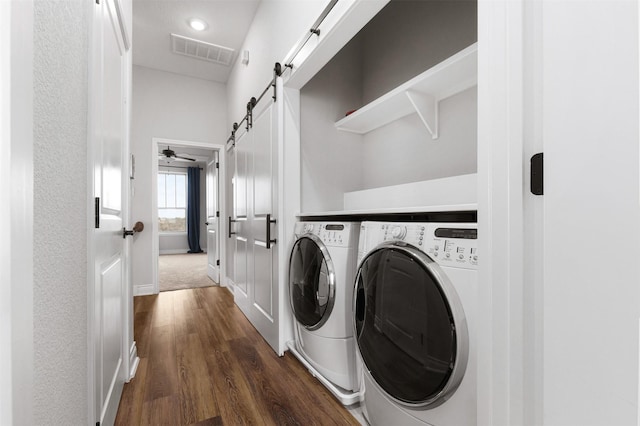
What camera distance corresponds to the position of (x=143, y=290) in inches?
141

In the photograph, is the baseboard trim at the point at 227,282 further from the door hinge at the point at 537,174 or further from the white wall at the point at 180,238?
the white wall at the point at 180,238

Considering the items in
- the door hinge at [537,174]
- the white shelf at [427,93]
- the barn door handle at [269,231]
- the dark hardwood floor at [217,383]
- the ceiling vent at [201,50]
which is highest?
the ceiling vent at [201,50]

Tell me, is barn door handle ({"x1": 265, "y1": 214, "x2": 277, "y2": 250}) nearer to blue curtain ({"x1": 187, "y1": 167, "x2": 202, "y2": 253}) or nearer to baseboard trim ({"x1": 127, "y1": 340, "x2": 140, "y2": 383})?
baseboard trim ({"x1": 127, "y1": 340, "x2": 140, "y2": 383})

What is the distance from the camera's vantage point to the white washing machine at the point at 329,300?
1.48 meters

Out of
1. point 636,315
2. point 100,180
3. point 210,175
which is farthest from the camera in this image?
point 210,175

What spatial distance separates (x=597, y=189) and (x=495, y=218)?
0.62 ft

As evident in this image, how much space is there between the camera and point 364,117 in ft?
6.55

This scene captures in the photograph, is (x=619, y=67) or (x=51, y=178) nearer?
(x=619, y=67)

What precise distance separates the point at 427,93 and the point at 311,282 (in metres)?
1.29

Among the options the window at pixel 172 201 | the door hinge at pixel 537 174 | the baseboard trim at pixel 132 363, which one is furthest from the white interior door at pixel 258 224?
the window at pixel 172 201

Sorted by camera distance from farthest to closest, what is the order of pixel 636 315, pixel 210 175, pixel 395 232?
pixel 210 175
pixel 395 232
pixel 636 315

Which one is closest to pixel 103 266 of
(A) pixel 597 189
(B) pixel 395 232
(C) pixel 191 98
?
(B) pixel 395 232

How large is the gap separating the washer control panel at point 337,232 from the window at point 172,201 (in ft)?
24.7

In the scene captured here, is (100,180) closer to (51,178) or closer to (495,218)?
(51,178)
